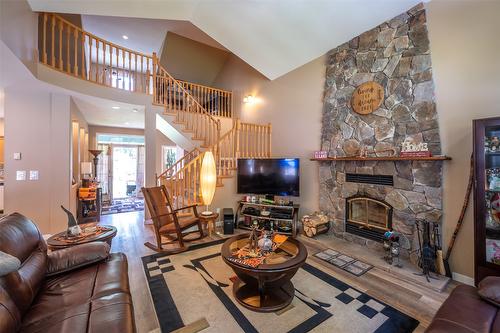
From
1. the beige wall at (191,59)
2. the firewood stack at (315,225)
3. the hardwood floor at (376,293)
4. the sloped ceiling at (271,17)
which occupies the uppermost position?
the beige wall at (191,59)

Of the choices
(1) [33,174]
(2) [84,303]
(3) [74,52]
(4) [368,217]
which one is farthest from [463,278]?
(3) [74,52]

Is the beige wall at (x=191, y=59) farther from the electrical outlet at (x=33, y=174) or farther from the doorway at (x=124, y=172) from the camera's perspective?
the electrical outlet at (x=33, y=174)

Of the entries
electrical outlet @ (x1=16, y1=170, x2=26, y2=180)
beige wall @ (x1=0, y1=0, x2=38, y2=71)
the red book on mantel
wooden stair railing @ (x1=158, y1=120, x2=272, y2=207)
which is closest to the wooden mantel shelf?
the red book on mantel

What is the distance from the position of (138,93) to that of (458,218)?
18.6ft

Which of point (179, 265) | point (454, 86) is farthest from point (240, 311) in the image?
point (454, 86)

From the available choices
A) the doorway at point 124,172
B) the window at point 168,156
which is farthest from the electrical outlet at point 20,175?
the window at point 168,156

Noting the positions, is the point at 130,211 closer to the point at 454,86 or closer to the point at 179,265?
the point at 179,265

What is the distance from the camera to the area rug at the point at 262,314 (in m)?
1.82

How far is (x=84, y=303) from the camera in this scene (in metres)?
1.44

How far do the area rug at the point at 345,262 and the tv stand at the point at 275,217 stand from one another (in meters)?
0.74

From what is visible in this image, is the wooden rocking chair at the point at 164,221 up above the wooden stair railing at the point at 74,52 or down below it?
below

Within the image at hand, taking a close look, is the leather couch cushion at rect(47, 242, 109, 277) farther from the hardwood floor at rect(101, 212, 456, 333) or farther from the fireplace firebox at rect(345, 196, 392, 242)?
the fireplace firebox at rect(345, 196, 392, 242)

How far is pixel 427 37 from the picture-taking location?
8.88 feet

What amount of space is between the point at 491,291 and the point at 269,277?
1.50m
